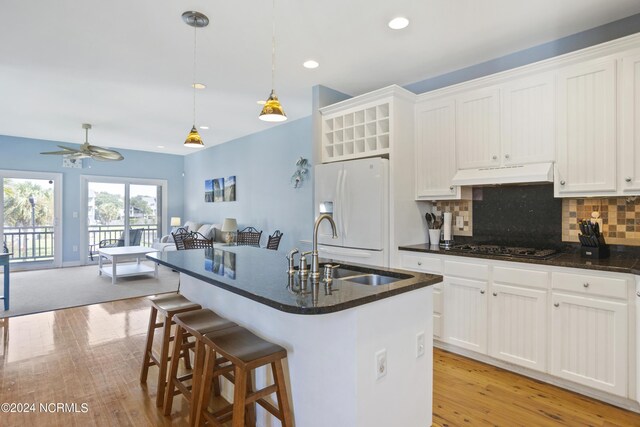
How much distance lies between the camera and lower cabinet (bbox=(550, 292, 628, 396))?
2.16 metres

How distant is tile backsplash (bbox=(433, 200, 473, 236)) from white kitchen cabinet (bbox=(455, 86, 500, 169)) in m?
0.48

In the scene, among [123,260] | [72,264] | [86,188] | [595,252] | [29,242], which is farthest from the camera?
[86,188]

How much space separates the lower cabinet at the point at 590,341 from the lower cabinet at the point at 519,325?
0.25 feet

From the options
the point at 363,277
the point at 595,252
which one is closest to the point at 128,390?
the point at 363,277

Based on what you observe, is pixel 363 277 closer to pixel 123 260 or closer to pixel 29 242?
pixel 123 260

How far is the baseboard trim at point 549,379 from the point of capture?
220cm

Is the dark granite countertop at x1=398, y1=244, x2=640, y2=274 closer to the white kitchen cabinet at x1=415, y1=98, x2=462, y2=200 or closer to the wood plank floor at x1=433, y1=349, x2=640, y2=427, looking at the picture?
the white kitchen cabinet at x1=415, y1=98, x2=462, y2=200

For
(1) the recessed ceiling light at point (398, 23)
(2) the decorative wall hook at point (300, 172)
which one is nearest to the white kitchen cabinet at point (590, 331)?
(1) the recessed ceiling light at point (398, 23)

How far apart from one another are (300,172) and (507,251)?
3.35 m

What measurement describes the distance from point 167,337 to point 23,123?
19.6 ft

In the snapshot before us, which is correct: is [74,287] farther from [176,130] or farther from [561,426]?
[561,426]

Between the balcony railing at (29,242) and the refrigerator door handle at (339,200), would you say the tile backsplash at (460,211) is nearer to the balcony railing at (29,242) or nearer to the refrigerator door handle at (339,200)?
the refrigerator door handle at (339,200)

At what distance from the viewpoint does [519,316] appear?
2.58 meters

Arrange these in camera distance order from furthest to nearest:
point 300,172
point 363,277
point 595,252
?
1. point 300,172
2. point 595,252
3. point 363,277
